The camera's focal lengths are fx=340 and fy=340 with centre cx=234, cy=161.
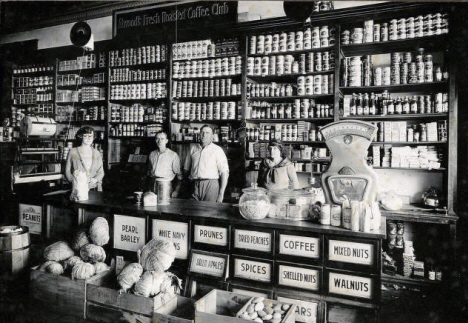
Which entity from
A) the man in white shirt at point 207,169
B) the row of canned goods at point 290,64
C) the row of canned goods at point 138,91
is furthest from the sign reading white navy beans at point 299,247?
the row of canned goods at point 138,91

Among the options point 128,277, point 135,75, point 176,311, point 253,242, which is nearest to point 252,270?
point 253,242

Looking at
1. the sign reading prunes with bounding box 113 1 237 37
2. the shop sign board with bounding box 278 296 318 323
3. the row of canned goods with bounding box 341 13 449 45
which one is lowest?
the shop sign board with bounding box 278 296 318 323

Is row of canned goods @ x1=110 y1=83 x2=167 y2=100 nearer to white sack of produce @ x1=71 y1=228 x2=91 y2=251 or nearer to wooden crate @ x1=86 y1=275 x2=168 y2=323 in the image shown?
white sack of produce @ x1=71 y1=228 x2=91 y2=251

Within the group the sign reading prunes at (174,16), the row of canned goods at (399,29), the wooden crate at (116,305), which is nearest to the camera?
the wooden crate at (116,305)

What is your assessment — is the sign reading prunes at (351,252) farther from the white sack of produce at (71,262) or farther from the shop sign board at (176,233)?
the white sack of produce at (71,262)

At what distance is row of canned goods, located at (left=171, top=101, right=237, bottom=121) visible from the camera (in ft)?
15.5

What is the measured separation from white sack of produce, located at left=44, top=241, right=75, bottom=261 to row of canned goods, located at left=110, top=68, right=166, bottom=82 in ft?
10.3

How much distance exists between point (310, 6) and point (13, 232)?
327cm

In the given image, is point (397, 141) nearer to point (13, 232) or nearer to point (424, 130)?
point (424, 130)

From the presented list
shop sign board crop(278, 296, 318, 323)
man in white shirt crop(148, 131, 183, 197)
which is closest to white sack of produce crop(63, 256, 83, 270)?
shop sign board crop(278, 296, 318, 323)

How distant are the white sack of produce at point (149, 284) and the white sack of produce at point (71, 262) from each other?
24.5 inches

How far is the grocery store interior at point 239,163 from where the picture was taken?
89.3 inches

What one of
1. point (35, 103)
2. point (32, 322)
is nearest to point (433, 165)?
point (32, 322)

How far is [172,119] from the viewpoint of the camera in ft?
16.5
